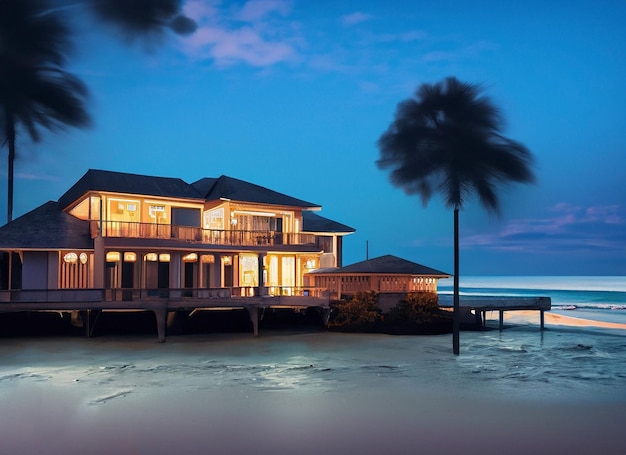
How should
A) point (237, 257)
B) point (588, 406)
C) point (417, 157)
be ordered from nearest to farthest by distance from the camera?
point (588, 406), point (417, 157), point (237, 257)

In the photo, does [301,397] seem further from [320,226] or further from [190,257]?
[320,226]

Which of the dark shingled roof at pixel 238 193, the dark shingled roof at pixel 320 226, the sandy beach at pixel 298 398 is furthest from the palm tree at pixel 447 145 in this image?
the dark shingled roof at pixel 320 226

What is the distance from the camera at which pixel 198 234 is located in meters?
35.2

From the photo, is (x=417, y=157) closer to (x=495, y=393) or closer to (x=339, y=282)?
(x=495, y=393)

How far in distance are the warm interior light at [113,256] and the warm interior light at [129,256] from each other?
0.43 meters

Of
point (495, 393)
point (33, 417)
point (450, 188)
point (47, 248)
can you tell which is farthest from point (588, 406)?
point (47, 248)

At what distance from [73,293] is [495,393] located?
19853mm

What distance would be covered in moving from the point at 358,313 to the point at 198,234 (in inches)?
419

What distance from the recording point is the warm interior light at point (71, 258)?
3272 cm

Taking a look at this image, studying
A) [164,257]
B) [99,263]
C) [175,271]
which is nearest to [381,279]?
[175,271]

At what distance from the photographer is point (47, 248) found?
104 ft

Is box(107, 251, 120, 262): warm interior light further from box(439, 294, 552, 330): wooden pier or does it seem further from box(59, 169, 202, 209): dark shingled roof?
box(439, 294, 552, 330): wooden pier

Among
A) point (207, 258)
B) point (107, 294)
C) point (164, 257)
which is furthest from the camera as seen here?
point (207, 258)

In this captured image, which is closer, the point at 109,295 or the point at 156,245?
the point at 109,295
